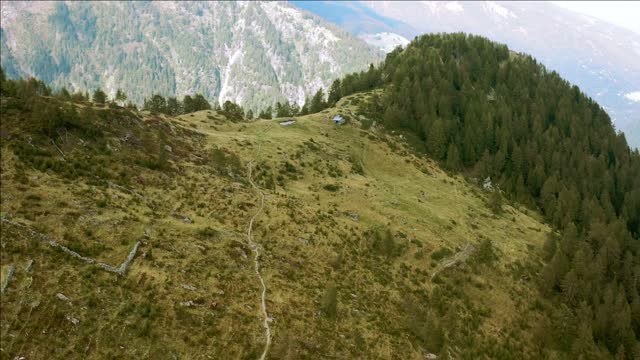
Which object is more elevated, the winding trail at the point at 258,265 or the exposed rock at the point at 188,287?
the exposed rock at the point at 188,287

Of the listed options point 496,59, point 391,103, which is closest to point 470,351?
point 391,103

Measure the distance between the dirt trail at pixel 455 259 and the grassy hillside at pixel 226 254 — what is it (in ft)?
0.95

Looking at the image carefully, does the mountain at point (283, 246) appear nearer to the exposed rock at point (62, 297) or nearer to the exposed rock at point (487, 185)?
the exposed rock at point (62, 297)

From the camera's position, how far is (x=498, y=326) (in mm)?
60562

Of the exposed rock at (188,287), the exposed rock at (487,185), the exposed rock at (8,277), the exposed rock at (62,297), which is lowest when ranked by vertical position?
the exposed rock at (487,185)

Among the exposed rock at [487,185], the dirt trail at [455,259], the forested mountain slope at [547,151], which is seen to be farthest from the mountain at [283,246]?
the forested mountain slope at [547,151]

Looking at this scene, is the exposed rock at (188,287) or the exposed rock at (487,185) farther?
the exposed rock at (487,185)

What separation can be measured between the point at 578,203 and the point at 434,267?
73928mm

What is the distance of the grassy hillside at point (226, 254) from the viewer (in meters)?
36.3

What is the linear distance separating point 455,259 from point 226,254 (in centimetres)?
3964

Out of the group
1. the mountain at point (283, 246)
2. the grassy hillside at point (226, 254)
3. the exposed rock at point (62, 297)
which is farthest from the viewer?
the mountain at point (283, 246)

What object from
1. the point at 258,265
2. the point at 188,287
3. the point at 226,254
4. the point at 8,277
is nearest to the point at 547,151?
the point at 258,265

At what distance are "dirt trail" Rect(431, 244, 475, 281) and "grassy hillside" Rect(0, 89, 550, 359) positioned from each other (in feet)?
0.95

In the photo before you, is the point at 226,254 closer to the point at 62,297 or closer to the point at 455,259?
the point at 62,297
